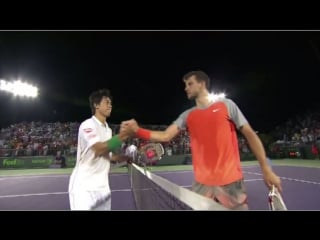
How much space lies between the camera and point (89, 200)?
11.3 feet

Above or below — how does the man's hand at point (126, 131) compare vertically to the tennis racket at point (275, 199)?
above

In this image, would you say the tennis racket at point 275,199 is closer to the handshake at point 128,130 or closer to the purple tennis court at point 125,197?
the handshake at point 128,130

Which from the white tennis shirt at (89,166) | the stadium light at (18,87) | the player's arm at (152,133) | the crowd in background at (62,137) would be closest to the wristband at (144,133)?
the player's arm at (152,133)

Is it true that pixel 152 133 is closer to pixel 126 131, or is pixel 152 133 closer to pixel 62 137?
pixel 126 131

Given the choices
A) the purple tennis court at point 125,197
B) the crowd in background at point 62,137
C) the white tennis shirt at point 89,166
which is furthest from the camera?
the crowd in background at point 62,137

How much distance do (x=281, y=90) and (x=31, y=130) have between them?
32.3ft

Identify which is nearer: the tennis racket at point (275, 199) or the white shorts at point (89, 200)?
the tennis racket at point (275, 199)

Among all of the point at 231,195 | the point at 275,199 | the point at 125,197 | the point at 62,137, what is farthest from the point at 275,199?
the point at 62,137

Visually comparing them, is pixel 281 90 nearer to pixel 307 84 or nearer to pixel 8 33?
pixel 307 84

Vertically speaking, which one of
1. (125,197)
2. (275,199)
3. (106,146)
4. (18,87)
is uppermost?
(18,87)

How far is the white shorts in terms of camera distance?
135 inches

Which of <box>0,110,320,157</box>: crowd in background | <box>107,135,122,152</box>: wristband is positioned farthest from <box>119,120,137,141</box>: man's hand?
<box>0,110,320,157</box>: crowd in background

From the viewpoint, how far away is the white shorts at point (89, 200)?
342 cm
